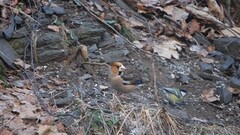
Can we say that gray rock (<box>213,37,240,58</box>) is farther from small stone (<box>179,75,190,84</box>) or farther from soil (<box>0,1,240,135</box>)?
small stone (<box>179,75,190,84</box>)

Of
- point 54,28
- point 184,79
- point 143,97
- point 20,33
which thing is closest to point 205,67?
point 184,79

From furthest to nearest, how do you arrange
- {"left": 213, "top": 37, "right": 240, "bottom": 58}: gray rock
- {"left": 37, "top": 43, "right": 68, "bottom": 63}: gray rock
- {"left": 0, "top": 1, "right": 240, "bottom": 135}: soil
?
1. {"left": 213, "top": 37, "right": 240, "bottom": 58}: gray rock
2. {"left": 37, "top": 43, "right": 68, "bottom": 63}: gray rock
3. {"left": 0, "top": 1, "right": 240, "bottom": 135}: soil

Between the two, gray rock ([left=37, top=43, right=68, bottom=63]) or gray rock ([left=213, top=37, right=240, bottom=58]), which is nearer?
gray rock ([left=37, top=43, right=68, bottom=63])

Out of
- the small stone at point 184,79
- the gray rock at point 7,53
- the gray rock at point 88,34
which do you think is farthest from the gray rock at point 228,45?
the gray rock at point 7,53

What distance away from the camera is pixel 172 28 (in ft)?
20.0

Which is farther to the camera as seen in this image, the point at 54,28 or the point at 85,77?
the point at 54,28

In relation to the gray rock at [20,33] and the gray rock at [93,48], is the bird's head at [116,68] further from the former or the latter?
the gray rock at [20,33]

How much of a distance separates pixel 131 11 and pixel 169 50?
83 centimetres

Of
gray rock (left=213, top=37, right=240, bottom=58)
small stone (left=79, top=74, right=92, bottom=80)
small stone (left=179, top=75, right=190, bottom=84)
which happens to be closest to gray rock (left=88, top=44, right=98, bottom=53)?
small stone (left=79, top=74, right=92, bottom=80)

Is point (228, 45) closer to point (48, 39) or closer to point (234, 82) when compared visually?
point (234, 82)

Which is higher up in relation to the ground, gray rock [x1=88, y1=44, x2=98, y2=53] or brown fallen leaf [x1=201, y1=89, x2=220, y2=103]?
gray rock [x1=88, y1=44, x2=98, y2=53]

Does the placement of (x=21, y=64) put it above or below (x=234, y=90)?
above

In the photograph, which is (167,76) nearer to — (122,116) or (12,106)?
(122,116)

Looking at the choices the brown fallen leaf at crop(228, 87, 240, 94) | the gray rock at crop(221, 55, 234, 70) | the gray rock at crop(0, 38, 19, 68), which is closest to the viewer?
the gray rock at crop(0, 38, 19, 68)
